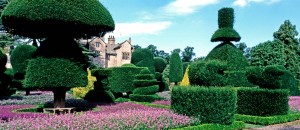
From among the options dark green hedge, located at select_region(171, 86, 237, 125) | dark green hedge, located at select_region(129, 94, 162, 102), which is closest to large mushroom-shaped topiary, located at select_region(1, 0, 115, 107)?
dark green hedge, located at select_region(171, 86, 237, 125)

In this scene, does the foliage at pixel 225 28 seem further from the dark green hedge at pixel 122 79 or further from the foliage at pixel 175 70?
the foliage at pixel 175 70

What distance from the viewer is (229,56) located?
81.8 ft

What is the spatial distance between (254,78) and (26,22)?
11.3 metres

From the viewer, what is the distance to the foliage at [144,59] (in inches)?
1548

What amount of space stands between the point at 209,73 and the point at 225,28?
14.3m

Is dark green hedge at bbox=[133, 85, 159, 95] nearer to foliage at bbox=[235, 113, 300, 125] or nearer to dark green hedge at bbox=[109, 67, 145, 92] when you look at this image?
dark green hedge at bbox=[109, 67, 145, 92]

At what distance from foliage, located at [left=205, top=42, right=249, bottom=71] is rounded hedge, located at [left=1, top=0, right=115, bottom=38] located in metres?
11.9

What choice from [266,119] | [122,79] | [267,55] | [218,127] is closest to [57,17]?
[218,127]

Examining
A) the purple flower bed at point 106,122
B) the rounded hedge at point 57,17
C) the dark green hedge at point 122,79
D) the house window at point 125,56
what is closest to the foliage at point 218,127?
the purple flower bed at point 106,122

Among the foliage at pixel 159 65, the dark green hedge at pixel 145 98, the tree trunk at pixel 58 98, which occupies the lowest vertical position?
the dark green hedge at pixel 145 98

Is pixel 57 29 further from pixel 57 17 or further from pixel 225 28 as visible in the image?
pixel 225 28

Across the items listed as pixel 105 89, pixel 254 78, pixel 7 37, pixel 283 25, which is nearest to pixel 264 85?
pixel 254 78

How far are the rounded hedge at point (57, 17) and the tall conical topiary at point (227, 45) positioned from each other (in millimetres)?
11978

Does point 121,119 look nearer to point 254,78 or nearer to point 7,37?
point 254,78
